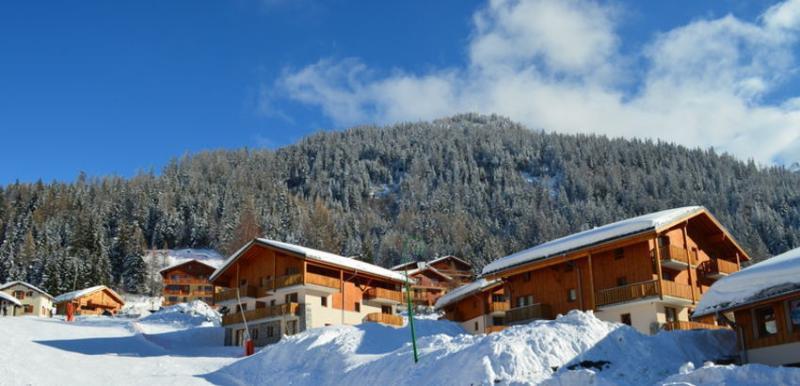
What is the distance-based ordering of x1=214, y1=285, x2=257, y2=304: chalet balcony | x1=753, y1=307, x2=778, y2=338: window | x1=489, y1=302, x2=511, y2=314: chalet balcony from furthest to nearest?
1. x1=489, y1=302, x2=511, y2=314: chalet balcony
2. x1=214, y1=285, x2=257, y2=304: chalet balcony
3. x1=753, y1=307, x2=778, y2=338: window

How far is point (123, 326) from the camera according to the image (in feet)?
194

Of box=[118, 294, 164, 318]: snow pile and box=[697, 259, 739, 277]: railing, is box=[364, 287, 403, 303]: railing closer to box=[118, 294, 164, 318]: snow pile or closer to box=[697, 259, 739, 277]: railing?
box=[697, 259, 739, 277]: railing

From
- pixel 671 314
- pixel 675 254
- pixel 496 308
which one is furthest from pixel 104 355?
pixel 675 254

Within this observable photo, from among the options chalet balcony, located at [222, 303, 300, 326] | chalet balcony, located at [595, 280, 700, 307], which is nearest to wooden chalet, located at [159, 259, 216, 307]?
chalet balcony, located at [222, 303, 300, 326]

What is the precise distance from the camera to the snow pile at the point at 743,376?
61.5 ft

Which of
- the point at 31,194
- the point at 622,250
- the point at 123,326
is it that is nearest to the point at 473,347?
the point at 622,250

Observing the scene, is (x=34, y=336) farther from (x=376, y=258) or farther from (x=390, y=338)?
(x=376, y=258)

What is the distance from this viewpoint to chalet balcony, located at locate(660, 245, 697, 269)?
129 feet

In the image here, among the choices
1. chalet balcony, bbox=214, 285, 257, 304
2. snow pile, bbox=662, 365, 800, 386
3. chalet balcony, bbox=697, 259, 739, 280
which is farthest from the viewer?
chalet balcony, bbox=214, 285, 257, 304

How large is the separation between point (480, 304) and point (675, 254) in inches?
823

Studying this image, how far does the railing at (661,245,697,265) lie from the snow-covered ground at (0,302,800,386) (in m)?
10.2

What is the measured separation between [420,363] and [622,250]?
18.6 meters

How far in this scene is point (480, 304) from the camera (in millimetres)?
57906

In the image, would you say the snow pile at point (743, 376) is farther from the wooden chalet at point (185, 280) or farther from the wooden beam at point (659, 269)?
→ the wooden chalet at point (185, 280)
